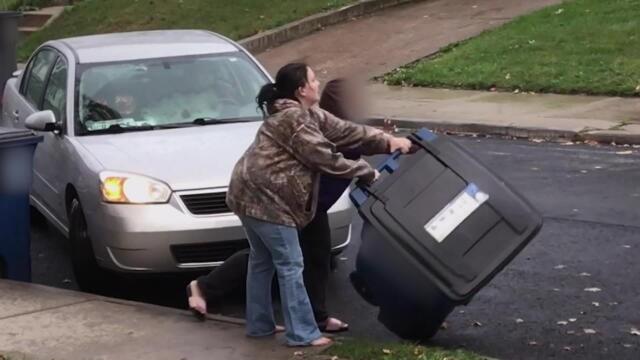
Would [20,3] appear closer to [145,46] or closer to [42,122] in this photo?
[145,46]

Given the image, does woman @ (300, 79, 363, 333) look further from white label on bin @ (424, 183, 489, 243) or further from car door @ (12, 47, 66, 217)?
car door @ (12, 47, 66, 217)

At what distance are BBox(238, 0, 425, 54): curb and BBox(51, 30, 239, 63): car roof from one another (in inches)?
411

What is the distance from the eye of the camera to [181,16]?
21781mm

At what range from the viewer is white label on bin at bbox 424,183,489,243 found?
18.6 ft

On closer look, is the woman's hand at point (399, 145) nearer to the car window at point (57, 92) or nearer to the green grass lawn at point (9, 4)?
the car window at point (57, 92)

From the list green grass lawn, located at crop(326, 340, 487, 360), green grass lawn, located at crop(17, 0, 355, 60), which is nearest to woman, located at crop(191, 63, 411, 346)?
green grass lawn, located at crop(326, 340, 487, 360)

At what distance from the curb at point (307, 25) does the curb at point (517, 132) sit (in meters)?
5.97

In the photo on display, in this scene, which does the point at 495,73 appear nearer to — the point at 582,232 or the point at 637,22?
the point at 637,22

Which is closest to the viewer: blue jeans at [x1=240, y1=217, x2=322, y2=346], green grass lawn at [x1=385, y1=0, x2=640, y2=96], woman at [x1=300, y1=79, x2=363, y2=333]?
blue jeans at [x1=240, y1=217, x2=322, y2=346]

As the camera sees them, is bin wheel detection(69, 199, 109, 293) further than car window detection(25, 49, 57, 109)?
No

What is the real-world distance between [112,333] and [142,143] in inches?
63.6

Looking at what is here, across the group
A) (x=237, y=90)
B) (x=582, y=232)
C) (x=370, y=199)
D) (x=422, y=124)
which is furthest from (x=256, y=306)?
(x=422, y=124)

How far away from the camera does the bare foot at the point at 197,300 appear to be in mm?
6627

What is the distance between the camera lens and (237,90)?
8469mm
